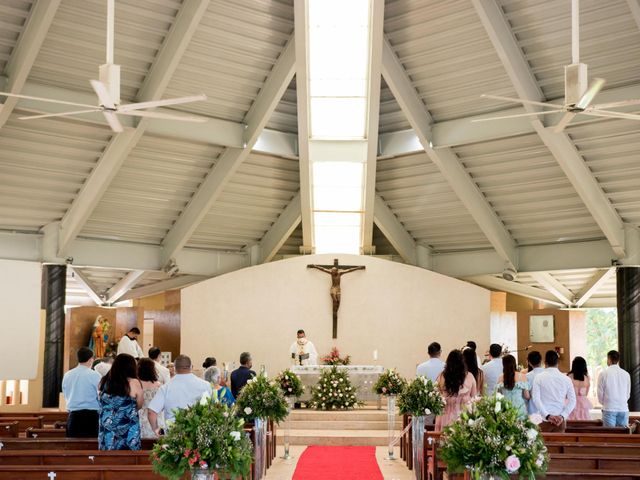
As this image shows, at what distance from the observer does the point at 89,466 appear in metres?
6.76

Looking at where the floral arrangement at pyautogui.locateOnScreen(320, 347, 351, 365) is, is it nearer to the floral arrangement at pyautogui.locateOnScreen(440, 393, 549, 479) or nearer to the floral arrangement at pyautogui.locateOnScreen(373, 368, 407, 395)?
the floral arrangement at pyautogui.locateOnScreen(373, 368, 407, 395)

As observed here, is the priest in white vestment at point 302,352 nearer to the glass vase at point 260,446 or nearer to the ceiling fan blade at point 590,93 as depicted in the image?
the glass vase at point 260,446

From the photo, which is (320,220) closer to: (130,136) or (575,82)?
(130,136)

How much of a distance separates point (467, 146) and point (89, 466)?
42.0ft

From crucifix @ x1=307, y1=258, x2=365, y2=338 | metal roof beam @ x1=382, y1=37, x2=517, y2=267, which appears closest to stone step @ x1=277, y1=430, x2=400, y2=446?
metal roof beam @ x1=382, y1=37, x2=517, y2=267

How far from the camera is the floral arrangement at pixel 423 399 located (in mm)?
10828

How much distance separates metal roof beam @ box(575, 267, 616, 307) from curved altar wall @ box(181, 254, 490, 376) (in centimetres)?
271

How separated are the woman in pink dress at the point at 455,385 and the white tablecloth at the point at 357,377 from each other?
785cm

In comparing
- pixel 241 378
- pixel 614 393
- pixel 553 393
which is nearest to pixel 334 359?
pixel 241 378

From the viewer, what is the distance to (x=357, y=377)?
59.4ft

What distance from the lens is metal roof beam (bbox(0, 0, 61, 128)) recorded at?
13.1 m

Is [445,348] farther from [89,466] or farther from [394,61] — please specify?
Result: [89,466]

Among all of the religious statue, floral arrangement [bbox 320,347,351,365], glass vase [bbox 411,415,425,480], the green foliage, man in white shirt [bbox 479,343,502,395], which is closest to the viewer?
glass vase [bbox 411,415,425,480]

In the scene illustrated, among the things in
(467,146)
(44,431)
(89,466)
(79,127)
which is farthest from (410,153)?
(89,466)
